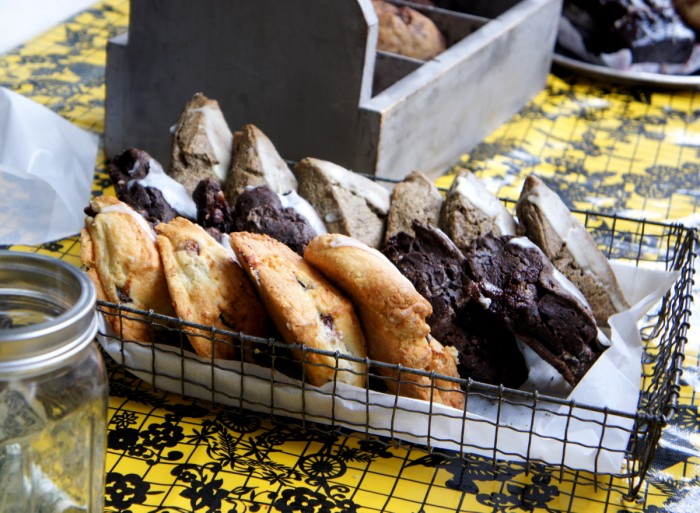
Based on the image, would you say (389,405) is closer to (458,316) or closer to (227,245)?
(458,316)

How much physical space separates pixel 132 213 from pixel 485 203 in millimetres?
442

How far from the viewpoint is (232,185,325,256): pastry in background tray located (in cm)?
108

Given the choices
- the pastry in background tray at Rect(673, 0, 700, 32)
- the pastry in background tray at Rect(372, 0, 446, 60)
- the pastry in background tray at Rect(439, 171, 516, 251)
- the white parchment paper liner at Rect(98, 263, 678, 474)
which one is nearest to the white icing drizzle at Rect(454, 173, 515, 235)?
the pastry in background tray at Rect(439, 171, 516, 251)

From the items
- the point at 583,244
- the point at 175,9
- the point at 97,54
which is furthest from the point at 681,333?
the point at 97,54

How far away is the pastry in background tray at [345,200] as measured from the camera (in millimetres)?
1189

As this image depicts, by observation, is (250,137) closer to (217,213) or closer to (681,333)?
(217,213)

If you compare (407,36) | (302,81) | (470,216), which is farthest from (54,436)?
(407,36)

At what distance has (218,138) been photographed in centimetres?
130

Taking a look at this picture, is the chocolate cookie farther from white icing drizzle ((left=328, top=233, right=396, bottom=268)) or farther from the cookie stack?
white icing drizzle ((left=328, top=233, right=396, bottom=268))

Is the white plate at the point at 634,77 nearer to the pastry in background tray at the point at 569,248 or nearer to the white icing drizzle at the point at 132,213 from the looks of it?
the pastry in background tray at the point at 569,248

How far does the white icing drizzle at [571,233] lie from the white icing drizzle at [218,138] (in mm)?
420

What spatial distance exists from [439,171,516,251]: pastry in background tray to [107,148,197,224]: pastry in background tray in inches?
12.8

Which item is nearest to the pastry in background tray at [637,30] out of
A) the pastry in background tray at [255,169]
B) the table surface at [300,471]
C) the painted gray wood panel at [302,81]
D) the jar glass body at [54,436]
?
the painted gray wood panel at [302,81]

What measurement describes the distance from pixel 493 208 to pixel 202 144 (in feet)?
1.35
